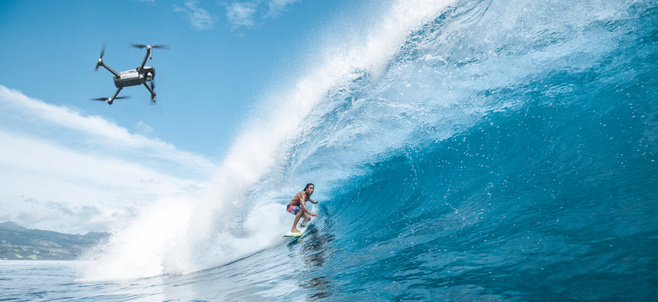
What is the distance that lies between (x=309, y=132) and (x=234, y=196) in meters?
3.71

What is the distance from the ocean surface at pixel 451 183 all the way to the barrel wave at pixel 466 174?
0.12ft

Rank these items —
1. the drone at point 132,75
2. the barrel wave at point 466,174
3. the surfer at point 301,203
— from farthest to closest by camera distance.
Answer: the drone at point 132,75, the surfer at point 301,203, the barrel wave at point 466,174

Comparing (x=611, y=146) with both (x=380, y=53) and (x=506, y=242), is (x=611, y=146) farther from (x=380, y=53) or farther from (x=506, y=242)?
(x=380, y=53)

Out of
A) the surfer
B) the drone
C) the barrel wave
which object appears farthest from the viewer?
the drone

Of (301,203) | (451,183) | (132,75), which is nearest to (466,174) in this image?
Result: (451,183)

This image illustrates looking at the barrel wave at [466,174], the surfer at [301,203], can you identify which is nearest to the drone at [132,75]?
the barrel wave at [466,174]

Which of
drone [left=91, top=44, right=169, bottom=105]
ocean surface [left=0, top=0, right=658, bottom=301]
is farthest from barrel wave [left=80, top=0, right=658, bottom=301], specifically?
drone [left=91, top=44, right=169, bottom=105]

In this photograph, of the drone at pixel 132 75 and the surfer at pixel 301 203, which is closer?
the surfer at pixel 301 203

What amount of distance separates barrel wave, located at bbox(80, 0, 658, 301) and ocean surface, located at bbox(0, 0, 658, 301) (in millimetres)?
36

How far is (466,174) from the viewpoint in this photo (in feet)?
25.5

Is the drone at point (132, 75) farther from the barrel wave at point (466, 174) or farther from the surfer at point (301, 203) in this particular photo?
the surfer at point (301, 203)

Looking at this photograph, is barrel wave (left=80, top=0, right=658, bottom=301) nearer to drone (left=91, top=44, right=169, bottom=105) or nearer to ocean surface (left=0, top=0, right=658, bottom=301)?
ocean surface (left=0, top=0, right=658, bottom=301)

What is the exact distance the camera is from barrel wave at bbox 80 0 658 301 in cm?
322

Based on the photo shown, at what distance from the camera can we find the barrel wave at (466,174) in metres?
3.22
